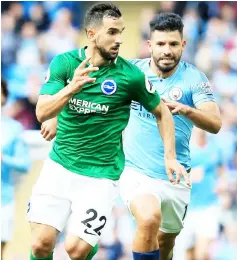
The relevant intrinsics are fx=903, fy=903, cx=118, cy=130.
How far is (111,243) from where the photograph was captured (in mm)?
10867

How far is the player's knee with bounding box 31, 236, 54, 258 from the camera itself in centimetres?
646

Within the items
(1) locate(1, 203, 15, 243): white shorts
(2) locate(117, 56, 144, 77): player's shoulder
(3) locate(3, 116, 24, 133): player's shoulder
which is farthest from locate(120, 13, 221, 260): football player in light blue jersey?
(1) locate(1, 203, 15, 243): white shorts

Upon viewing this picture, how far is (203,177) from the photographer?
10.7 metres

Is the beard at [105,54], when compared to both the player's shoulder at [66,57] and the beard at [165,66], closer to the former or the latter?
the player's shoulder at [66,57]

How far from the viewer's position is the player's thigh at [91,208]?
257 inches

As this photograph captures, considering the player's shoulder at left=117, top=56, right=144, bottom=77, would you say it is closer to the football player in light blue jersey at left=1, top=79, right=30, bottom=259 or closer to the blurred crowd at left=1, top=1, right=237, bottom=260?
the football player in light blue jersey at left=1, top=79, right=30, bottom=259

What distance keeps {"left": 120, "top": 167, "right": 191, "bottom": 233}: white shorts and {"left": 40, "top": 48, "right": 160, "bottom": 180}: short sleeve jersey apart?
1.63 ft

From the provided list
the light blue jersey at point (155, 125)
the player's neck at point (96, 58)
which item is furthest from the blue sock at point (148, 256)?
the player's neck at point (96, 58)

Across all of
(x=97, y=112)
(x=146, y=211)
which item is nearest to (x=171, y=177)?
(x=146, y=211)

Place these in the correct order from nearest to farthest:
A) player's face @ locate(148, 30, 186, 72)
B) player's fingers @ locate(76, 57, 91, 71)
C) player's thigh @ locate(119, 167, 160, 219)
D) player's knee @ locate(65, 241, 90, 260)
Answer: player's fingers @ locate(76, 57, 91, 71), player's knee @ locate(65, 241, 90, 260), player's thigh @ locate(119, 167, 160, 219), player's face @ locate(148, 30, 186, 72)

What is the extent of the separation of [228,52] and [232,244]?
8.66ft

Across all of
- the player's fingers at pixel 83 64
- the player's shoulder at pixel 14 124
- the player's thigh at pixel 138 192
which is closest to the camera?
the player's fingers at pixel 83 64

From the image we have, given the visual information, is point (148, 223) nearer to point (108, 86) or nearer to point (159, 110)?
point (159, 110)

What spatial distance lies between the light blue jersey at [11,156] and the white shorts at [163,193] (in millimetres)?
3109
